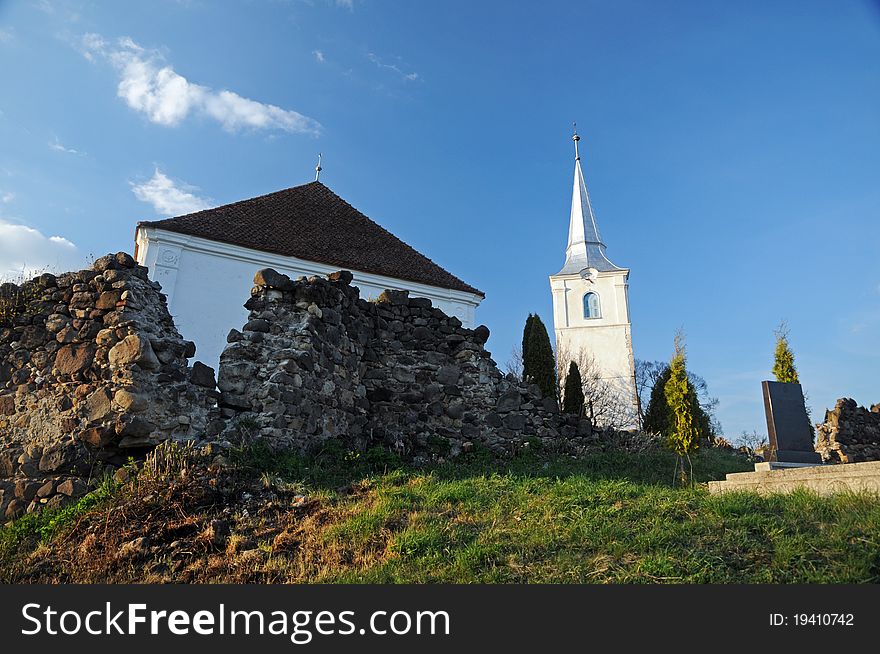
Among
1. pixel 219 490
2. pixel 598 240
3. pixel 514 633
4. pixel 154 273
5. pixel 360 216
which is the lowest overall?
pixel 514 633

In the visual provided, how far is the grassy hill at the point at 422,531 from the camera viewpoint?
411cm

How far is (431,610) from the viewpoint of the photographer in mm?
3656

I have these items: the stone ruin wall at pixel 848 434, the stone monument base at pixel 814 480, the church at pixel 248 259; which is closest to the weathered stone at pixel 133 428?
the stone monument base at pixel 814 480

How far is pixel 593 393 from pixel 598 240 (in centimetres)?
1750

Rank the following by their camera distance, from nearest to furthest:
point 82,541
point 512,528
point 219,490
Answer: point 512,528
point 82,541
point 219,490

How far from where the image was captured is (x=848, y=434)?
44.7 feet

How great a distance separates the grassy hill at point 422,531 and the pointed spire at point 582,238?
34.1m

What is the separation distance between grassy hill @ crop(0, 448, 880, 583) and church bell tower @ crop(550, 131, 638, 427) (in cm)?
2897

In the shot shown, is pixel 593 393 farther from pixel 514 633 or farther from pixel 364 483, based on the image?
pixel 514 633

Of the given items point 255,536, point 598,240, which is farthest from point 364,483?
point 598,240

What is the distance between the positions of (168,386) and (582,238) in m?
36.1

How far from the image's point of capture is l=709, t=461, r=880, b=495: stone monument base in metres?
5.24

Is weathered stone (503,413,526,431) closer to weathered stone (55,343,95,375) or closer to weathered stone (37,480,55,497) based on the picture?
weathered stone (55,343,95,375)

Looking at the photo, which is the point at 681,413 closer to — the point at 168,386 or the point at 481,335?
the point at 481,335
